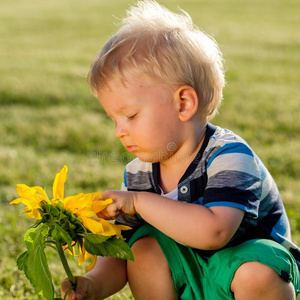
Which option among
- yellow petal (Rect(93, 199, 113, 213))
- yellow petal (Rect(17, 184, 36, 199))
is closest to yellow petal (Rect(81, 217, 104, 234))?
yellow petal (Rect(93, 199, 113, 213))

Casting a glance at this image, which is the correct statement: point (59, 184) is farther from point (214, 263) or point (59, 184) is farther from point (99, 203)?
point (214, 263)

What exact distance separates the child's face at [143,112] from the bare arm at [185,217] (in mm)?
244

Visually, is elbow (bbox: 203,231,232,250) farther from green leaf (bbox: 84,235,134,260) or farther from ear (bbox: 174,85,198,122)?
ear (bbox: 174,85,198,122)

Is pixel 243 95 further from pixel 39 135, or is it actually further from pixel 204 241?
pixel 204 241

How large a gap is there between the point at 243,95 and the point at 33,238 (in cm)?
494

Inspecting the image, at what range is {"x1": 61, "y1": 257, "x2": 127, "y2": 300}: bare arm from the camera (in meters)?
2.33

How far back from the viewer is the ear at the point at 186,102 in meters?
2.34

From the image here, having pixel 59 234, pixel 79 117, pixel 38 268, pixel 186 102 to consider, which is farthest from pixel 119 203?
pixel 79 117

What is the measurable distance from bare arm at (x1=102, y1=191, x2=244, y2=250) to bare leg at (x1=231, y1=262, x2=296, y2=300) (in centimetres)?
14

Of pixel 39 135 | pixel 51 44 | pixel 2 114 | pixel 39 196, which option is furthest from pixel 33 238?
pixel 51 44

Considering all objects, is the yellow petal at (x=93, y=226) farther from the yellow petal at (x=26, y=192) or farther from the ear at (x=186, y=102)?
the ear at (x=186, y=102)

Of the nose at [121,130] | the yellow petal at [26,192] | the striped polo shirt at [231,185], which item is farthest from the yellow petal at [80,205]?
the striped polo shirt at [231,185]

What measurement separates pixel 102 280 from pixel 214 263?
51 cm

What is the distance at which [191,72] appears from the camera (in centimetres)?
235
